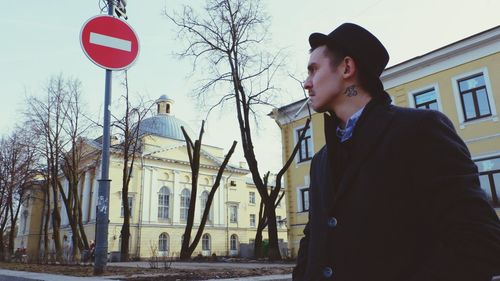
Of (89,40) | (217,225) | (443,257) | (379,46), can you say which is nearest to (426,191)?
(443,257)

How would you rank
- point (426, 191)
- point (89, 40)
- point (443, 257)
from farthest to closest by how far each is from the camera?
point (89, 40) → point (426, 191) → point (443, 257)

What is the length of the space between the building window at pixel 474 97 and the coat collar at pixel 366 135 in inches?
702

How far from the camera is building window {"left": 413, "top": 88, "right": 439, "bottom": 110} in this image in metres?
18.3

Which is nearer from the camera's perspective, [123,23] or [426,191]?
[426,191]

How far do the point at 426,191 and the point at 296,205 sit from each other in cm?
2297

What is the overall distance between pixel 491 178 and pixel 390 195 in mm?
17193

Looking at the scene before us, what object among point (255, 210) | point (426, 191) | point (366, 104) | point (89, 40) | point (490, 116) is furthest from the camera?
point (255, 210)

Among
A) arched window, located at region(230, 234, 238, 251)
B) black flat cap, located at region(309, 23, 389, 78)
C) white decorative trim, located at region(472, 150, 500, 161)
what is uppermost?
white decorative trim, located at region(472, 150, 500, 161)

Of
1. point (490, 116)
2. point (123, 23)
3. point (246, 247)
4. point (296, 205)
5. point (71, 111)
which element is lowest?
point (246, 247)

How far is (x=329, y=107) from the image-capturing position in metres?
1.61

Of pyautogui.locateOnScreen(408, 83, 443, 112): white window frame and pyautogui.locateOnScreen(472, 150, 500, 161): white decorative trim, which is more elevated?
pyautogui.locateOnScreen(408, 83, 443, 112): white window frame

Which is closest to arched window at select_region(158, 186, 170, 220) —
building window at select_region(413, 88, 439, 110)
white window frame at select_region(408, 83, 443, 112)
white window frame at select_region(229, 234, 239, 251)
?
white window frame at select_region(229, 234, 239, 251)

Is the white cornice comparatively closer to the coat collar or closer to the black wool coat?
the coat collar

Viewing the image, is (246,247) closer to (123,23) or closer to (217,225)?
(217,225)
